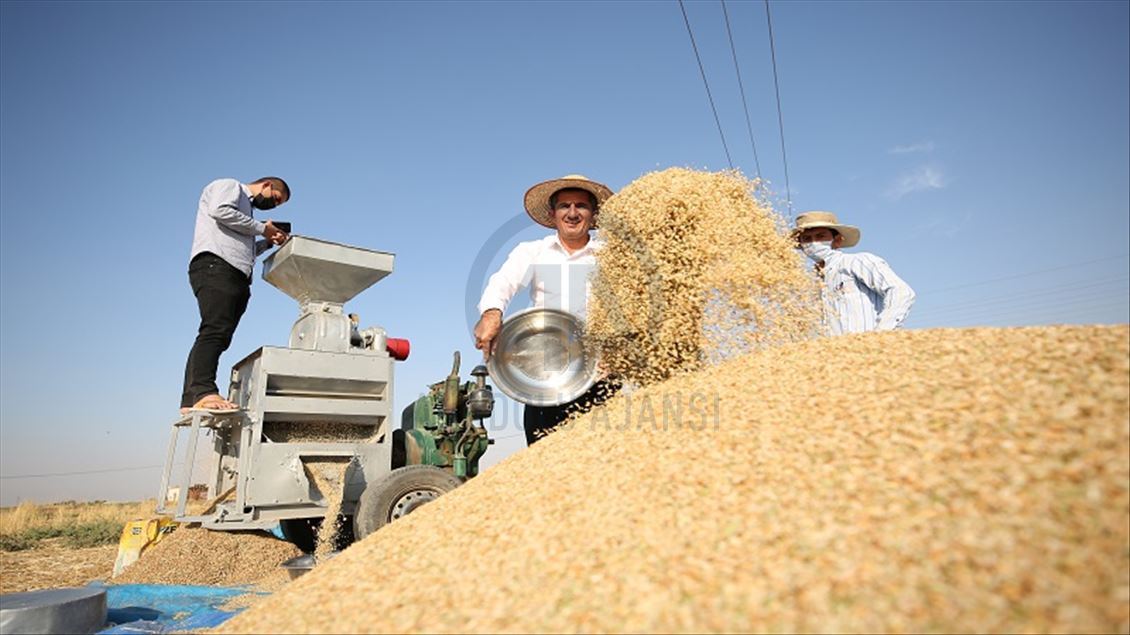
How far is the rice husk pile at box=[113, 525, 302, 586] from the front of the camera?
3.56m

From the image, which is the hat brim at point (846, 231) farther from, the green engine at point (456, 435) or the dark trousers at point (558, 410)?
the green engine at point (456, 435)

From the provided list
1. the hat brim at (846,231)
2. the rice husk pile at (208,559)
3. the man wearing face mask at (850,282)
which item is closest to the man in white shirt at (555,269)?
the man wearing face mask at (850,282)

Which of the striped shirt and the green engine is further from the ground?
the striped shirt

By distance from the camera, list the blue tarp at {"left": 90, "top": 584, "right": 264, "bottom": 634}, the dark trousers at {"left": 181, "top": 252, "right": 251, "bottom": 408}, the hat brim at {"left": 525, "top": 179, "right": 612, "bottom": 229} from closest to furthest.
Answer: the blue tarp at {"left": 90, "top": 584, "right": 264, "bottom": 634} < the dark trousers at {"left": 181, "top": 252, "right": 251, "bottom": 408} < the hat brim at {"left": 525, "top": 179, "right": 612, "bottom": 229}

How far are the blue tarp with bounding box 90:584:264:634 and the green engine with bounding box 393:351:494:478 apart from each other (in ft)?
4.64

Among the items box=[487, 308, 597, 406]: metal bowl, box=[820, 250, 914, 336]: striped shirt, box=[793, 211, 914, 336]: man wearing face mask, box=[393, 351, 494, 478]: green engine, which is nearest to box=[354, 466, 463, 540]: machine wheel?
box=[393, 351, 494, 478]: green engine

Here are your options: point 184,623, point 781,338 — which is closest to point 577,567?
point 781,338

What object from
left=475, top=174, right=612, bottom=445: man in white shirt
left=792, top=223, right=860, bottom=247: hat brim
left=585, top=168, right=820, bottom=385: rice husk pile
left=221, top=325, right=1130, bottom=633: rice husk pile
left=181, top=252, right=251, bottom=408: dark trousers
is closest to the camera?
left=221, top=325, right=1130, bottom=633: rice husk pile

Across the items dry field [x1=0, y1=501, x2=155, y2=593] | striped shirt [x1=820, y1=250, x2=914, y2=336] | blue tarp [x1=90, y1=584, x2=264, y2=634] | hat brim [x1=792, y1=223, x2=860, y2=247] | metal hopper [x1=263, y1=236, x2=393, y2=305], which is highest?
hat brim [x1=792, y1=223, x2=860, y2=247]

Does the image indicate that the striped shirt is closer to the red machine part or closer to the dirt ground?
the red machine part

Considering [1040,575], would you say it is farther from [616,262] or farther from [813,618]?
[616,262]

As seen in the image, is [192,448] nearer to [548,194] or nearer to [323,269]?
[323,269]

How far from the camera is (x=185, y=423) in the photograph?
11.9 feet

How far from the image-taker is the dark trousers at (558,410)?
10.6ft
